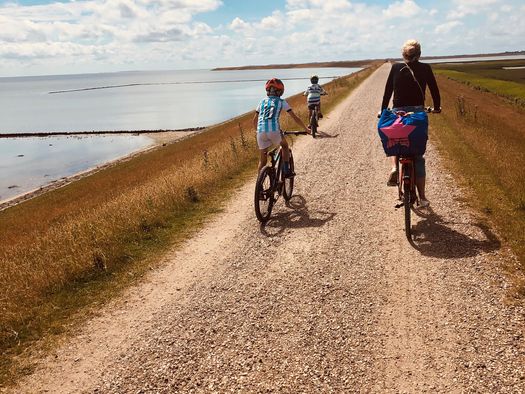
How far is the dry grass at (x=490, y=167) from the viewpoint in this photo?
23.7 feet

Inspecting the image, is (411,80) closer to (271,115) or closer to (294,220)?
(271,115)

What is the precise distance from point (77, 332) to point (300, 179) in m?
7.41

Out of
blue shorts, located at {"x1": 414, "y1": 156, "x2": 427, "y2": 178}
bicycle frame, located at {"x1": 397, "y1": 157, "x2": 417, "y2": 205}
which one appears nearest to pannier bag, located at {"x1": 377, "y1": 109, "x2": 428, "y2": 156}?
bicycle frame, located at {"x1": 397, "y1": 157, "x2": 417, "y2": 205}

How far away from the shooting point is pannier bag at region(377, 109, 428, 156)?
247 inches

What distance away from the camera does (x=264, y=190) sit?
8000 millimetres

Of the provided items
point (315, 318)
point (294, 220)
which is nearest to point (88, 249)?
point (294, 220)

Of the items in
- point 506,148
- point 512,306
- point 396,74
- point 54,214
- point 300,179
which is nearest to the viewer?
point 512,306

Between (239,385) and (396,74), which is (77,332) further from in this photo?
(396,74)

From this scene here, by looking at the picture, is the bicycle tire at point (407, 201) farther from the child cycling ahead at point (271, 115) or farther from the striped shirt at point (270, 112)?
the striped shirt at point (270, 112)

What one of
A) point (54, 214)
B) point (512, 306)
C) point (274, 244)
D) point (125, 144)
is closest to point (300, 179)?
point (274, 244)

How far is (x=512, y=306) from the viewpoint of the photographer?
4742 millimetres

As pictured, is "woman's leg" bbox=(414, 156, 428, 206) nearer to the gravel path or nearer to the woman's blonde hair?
the gravel path

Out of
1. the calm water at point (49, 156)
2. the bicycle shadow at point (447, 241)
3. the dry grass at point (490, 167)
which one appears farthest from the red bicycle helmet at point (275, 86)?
the calm water at point (49, 156)

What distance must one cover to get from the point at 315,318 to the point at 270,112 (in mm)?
4480
